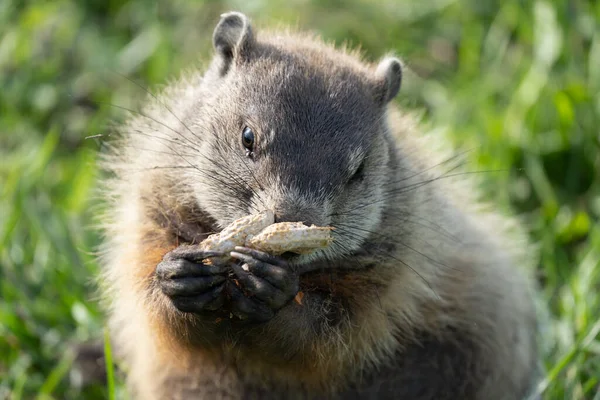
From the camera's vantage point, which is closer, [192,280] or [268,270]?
[268,270]

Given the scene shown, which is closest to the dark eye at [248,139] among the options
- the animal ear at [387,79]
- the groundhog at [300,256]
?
the groundhog at [300,256]

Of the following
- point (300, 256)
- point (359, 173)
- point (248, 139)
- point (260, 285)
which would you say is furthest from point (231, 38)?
point (260, 285)

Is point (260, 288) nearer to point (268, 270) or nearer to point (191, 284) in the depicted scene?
point (268, 270)

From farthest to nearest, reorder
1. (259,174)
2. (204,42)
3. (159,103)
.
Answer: (204,42)
(159,103)
(259,174)

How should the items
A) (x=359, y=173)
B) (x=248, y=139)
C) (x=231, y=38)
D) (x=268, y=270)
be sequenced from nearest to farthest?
(x=268, y=270), (x=248, y=139), (x=359, y=173), (x=231, y=38)

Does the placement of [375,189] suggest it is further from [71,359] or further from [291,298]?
[71,359]

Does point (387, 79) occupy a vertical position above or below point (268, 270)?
above

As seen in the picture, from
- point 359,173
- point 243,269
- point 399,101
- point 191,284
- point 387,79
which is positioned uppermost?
point 399,101

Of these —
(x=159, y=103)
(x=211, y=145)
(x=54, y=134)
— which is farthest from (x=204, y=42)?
(x=211, y=145)
